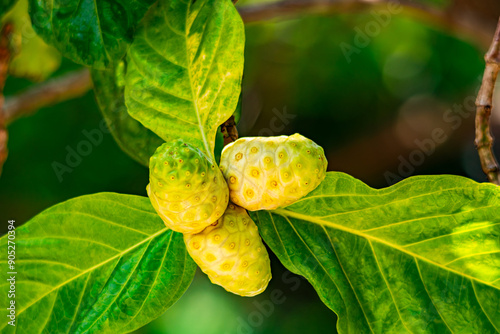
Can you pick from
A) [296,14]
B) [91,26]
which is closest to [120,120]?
[91,26]

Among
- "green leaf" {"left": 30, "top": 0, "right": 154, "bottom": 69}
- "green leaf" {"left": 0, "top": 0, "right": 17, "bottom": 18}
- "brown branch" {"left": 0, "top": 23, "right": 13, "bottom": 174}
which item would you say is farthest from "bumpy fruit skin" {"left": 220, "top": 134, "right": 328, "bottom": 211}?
"brown branch" {"left": 0, "top": 23, "right": 13, "bottom": 174}

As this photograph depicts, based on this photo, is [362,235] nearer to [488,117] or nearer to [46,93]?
[488,117]

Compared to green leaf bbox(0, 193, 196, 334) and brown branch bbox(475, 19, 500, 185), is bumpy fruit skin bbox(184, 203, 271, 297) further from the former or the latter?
brown branch bbox(475, 19, 500, 185)

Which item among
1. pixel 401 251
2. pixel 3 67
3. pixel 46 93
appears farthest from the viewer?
pixel 46 93

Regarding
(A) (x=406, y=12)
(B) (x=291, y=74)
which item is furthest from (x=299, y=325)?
(A) (x=406, y=12)

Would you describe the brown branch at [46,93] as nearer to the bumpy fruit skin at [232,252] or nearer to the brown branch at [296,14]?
the brown branch at [296,14]

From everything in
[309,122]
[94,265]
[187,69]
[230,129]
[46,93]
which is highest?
[187,69]
